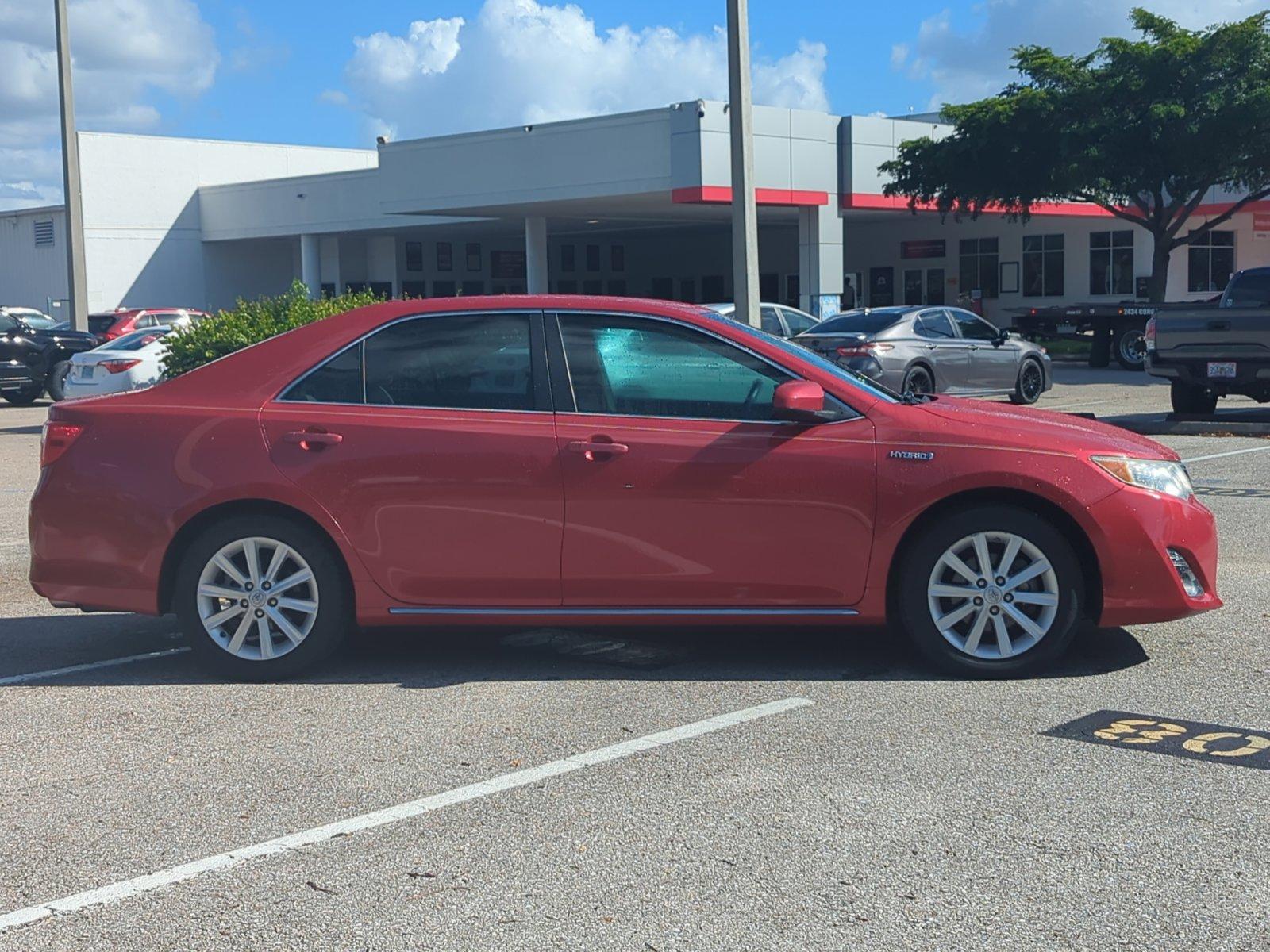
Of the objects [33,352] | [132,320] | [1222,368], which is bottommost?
[1222,368]

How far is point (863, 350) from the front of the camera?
20438 mm

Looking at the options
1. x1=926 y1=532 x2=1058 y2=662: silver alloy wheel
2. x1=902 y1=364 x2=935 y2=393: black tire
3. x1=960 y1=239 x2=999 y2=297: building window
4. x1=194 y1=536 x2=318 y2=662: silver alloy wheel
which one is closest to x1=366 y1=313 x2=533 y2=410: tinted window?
x1=194 y1=536 x2=318 y2=662: silver alloy wheel

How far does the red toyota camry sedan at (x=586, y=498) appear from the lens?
6430 mm

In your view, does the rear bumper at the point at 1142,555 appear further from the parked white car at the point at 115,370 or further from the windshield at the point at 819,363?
the parked white car at the point at 115,370

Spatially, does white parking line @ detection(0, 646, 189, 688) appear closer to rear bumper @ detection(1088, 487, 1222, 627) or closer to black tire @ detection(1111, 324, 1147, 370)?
rear bumper @ detection(1088, 487, 1222, 627)

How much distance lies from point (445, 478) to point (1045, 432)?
258 cm

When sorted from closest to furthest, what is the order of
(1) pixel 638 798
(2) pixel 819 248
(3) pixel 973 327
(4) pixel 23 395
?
(1) pixel 638 798
(3) pixel 973 327
(4) pixel 23 395
(2) pixel 819 248

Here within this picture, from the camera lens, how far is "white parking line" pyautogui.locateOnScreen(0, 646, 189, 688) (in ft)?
22.5

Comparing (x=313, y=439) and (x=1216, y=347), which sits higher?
(x=1216, y=347)

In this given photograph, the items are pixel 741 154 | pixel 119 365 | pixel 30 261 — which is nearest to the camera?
pixel 741 154

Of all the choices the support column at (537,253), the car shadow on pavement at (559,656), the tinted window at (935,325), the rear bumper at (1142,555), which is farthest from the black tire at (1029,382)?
the support column at (537,253)

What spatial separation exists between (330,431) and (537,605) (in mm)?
1171

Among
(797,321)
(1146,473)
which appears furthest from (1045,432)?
(797,321)

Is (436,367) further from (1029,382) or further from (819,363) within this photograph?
(1029,382)
